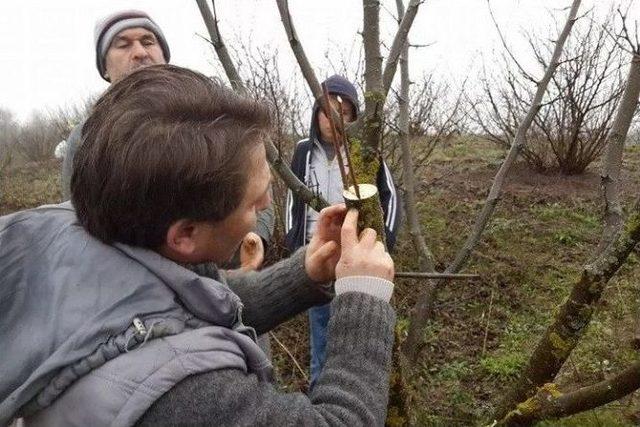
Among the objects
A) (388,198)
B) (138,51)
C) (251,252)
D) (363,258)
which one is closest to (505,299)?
(388,198)

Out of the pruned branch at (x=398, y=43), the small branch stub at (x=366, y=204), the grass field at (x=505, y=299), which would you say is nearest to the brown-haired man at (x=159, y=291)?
the small branch stub at (x=366, y=204)

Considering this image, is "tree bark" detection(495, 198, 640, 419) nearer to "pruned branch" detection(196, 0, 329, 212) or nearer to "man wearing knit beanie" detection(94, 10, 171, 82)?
"pruned branch" detection(196, 0, 329, 212)

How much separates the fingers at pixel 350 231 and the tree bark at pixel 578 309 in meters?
0.70

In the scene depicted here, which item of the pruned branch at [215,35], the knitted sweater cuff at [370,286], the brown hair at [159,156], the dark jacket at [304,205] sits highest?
the pruned branch at [215,35]

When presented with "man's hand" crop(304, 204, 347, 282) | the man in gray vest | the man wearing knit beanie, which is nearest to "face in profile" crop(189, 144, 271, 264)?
"man's hand" crop(304, 204, 347, 282)

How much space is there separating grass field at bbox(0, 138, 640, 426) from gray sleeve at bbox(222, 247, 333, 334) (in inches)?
29.3

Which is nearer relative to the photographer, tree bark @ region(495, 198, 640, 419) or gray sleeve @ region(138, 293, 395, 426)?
gray sleeve @ region(138, 293, 395, 426)

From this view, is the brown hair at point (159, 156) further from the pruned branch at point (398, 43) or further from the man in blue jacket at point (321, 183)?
the man in blue jacket at point (321, 183)

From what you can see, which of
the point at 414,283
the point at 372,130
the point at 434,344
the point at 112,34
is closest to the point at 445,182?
the point at 414,283

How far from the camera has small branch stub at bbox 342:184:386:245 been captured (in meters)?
1.17

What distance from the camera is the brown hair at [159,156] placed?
0.85 metres

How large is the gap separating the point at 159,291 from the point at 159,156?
0.20 meters

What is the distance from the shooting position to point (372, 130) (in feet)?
4.49

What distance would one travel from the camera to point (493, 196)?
2.45 m
